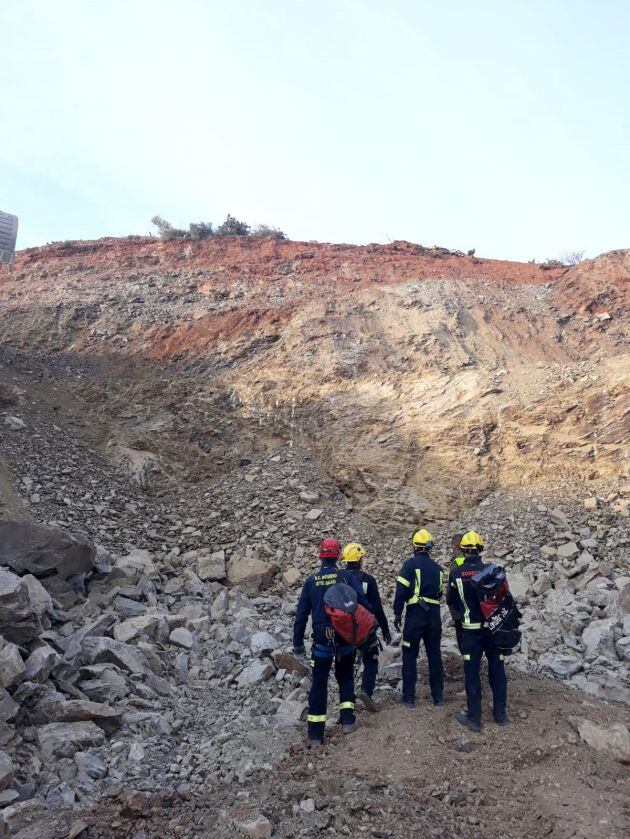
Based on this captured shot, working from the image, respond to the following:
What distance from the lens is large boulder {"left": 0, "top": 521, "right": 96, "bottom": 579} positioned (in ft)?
22.9

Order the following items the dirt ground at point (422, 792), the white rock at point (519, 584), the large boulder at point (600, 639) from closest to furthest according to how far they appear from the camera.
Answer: the dirt ground at point (422, 792) < the large boulder at point (600, 639) < the white rock at point (519, 584)

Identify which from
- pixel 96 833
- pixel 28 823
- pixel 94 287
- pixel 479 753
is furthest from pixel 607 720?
pixel 94 287

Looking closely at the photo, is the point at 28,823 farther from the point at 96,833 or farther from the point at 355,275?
the point at 355,275

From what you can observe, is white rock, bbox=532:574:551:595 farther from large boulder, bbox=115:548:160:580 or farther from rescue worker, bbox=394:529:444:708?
large boulder, bbox=115:548:160:580

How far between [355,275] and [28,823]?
1469cm

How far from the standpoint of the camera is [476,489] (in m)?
10.1

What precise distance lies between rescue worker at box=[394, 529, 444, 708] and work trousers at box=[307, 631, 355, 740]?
634 mm

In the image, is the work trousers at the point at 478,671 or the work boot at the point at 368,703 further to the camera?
the work boot at the point at 368,703

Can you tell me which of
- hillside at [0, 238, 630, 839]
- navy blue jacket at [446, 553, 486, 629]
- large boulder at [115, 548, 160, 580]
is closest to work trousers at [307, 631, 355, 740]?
hillside at [0, 238, 630, 839]

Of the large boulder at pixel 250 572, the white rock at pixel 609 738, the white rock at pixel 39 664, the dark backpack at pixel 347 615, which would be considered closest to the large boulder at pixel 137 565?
the large boulder at pixel 250 572

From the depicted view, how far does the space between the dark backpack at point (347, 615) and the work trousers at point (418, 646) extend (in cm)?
56

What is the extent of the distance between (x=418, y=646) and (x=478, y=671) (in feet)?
1.97

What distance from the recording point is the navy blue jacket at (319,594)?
500 cm

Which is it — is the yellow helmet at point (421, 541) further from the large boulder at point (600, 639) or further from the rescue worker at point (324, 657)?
the large boulder at point (600, 639)
